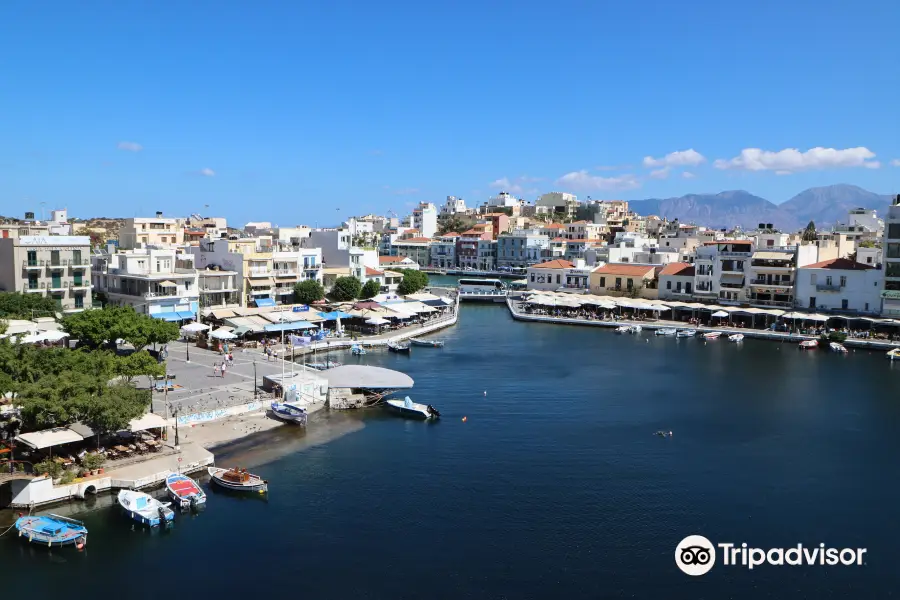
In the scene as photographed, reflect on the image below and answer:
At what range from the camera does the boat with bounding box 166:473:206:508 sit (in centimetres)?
2203

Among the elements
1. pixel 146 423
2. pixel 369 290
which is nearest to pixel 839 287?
pixel 369 290

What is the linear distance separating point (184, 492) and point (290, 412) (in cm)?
821

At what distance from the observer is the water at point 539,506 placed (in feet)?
60.4

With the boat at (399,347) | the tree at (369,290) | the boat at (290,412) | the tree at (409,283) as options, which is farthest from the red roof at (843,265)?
the boat at (290,412)

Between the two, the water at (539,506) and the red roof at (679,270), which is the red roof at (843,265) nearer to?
the red roof at (679,270)

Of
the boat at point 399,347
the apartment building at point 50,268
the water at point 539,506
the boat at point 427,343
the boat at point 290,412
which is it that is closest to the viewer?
the water at point 539,506

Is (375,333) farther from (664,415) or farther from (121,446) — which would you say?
(121,446)

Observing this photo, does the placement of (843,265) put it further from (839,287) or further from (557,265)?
(557,265)

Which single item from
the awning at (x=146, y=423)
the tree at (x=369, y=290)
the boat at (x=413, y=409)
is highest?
the tree at (x=369, y=290)

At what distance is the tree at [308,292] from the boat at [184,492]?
34689 millimetres

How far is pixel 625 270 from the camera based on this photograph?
73500 mm

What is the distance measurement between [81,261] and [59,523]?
93.7ft

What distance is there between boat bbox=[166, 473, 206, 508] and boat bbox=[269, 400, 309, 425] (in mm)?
7263

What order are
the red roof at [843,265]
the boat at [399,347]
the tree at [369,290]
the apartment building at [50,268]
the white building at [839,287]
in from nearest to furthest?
the apartment building at [50,268] → the boat at [399,347] → the white building at [839,287] → the red roof at [843,265] → the tree at [369,290]
